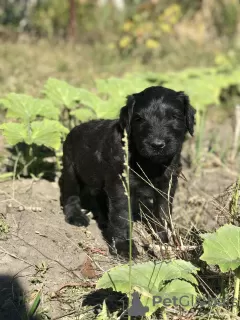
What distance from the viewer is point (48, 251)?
156 inches

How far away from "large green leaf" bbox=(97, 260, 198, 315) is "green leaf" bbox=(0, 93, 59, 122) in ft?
7.71

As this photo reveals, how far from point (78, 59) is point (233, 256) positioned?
8496 mm

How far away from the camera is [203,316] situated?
3.18 metres

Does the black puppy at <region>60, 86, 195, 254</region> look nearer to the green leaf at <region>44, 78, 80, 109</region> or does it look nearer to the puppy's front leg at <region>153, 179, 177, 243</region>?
the puppy's front leg at <region>153, 179, 177, 243</region>

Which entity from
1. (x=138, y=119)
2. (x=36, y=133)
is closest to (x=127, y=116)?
(x=138, y=119)

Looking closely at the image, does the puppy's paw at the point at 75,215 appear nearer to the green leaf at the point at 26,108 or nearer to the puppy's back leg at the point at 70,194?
the puppy's back leg at the point at 70,194

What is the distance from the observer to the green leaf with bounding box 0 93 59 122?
16.3 feet

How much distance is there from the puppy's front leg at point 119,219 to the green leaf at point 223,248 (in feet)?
3.31

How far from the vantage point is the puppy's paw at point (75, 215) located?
4555 millimetres

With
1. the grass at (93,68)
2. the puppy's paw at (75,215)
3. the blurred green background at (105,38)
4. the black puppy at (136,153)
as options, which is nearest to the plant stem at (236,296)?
the grass at (93,68)

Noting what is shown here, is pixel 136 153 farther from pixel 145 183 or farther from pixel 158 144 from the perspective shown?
pixel 158 144

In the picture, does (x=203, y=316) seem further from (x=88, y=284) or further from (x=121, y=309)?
(x=88, y=284)

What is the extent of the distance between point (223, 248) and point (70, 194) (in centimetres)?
197

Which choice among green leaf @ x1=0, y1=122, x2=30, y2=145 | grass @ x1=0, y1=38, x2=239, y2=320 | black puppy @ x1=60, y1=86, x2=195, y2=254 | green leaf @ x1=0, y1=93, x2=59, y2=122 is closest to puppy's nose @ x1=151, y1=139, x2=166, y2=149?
black puppy @ x1=60, y1=86, x2=195, y2=254
